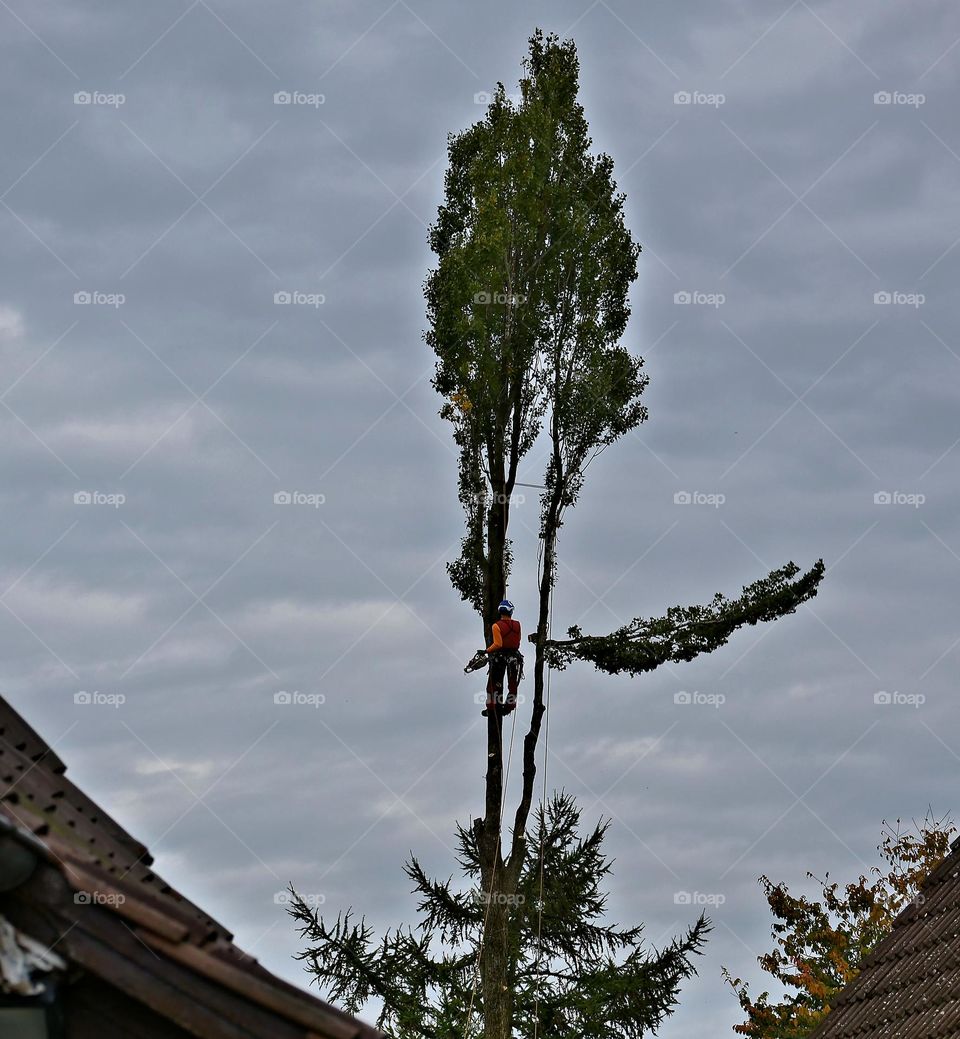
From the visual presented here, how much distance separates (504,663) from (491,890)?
4536mm

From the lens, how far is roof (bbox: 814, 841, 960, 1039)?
33.1 feet

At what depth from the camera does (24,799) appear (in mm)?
5531

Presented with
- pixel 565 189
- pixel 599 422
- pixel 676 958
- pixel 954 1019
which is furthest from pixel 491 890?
pixel 954 1019

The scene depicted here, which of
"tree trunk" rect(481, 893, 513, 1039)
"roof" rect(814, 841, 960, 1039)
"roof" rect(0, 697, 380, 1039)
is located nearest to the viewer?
"roof" rect(0, 697, 380, 1039)

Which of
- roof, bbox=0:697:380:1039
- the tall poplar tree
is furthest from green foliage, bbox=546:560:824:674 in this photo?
roof, bbox=0:697:380:1039

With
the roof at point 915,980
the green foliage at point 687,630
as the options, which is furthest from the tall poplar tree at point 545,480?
the roof at point 915,980

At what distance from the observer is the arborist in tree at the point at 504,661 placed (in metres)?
18.8
